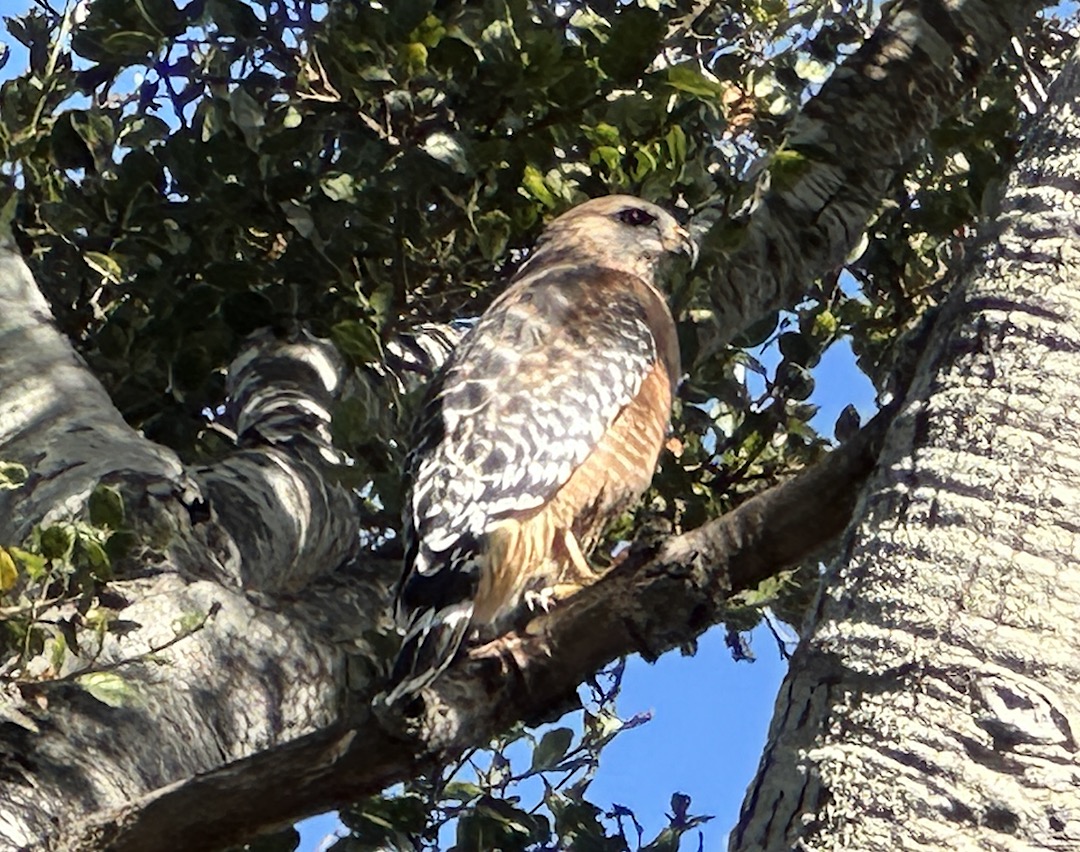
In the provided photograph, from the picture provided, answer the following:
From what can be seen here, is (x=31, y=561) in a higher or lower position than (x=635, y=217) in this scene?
lower

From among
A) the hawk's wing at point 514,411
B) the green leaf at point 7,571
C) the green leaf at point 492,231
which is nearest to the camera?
the green leaf at point 7,571

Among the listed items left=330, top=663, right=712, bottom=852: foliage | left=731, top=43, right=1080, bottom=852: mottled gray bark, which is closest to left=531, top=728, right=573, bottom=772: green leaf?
left=330, top=663, right=712, bottom=852: foliage

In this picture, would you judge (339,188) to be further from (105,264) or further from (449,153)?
(105,264)

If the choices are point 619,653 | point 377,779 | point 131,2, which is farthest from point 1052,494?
point 131,2

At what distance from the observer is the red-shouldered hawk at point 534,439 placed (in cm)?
351

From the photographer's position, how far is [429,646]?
2934 mm

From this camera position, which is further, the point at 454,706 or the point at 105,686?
the point at 105,686

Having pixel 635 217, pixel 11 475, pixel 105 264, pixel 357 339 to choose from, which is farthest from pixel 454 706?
pixel 635 217

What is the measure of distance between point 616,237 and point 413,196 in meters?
1.40

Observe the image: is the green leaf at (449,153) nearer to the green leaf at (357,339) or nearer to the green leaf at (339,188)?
the green leaf at (339,188)

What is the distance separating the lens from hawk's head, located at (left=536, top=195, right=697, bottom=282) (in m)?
4.67

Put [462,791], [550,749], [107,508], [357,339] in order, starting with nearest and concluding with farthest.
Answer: [107,508] → [357,339] → [462,791] → [550,749]

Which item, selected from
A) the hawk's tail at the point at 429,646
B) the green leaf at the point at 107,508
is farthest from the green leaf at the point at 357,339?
the green leaf at the point at 107,508

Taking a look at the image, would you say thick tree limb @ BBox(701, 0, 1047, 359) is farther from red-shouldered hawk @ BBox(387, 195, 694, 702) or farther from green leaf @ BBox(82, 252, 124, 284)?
green leaf @ BBox(82, 252, 124, 284)
